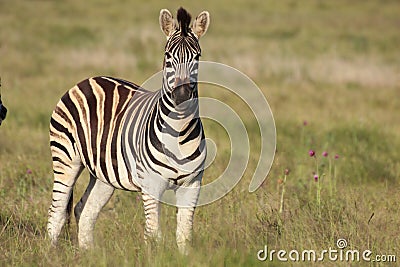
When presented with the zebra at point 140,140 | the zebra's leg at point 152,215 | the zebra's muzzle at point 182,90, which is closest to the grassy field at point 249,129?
the zebra's leg at point 152,215

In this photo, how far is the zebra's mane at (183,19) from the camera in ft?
16.0

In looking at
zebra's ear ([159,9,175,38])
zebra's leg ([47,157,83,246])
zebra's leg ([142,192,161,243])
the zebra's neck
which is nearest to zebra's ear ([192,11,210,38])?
zebra's ear ([159,9,175,38])

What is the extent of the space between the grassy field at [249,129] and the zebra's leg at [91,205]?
124mm

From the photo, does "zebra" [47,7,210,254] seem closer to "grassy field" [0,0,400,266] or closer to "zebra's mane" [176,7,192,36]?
"zebra's mane" [176,7,192,36]

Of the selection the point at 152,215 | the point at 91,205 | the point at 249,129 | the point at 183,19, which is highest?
the point at 249,129

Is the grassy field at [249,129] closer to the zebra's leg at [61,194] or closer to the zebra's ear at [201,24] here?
the zebra's leg at [61,194]

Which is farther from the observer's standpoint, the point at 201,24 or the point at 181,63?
the point at 201,24

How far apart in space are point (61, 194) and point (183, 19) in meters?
2.01

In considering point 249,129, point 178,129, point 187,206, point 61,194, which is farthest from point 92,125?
point 249,129

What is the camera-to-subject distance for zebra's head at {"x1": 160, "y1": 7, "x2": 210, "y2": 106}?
15.5 ft

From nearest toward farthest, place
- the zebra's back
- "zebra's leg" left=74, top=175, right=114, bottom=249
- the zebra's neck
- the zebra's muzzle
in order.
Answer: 1. the zebra's muzzle
2. the zebra's neck
3. the zebra's back
4. "zebra's leg" left=74, top=175, right=114, bottom=249

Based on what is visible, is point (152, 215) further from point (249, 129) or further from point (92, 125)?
point (249, 129)

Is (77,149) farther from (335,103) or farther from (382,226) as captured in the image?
(335,103)

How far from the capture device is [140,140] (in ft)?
17.4
